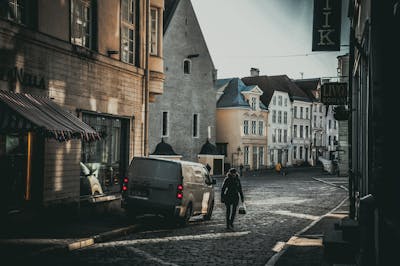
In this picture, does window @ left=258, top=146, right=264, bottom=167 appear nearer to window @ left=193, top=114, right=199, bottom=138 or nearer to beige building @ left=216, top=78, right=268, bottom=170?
beige building @ left=216, top=78, right=268, bottom=170

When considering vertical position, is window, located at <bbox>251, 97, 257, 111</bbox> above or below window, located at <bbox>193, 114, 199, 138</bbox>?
above

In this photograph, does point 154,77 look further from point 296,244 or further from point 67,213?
point 296,244

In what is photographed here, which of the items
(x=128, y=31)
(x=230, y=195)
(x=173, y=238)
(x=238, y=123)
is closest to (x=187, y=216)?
(x=230, y=195)

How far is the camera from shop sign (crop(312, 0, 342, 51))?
14.3 meters

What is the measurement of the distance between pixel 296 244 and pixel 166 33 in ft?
136

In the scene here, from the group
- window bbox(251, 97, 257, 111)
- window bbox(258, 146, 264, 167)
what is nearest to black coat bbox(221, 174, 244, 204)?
window bbox(251, 97, 257, 111)

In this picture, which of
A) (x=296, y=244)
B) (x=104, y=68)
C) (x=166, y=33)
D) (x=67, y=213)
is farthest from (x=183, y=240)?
(x=166, y=33)

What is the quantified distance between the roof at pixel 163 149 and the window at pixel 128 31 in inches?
1113

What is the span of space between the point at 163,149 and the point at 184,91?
7.90 m

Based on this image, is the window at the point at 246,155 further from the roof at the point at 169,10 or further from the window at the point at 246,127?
the roof at the point at 169,10

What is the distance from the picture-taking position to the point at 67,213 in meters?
16.4

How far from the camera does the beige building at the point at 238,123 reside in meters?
65.5

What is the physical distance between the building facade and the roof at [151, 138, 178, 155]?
3.00 feet

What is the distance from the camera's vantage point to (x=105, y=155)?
1936cm
